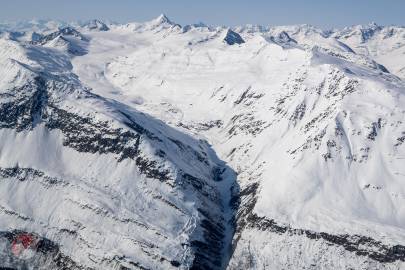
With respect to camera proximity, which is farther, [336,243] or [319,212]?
[319,212]

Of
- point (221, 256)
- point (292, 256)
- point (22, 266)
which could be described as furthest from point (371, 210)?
point (22, 266)

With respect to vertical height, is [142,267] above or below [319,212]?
below

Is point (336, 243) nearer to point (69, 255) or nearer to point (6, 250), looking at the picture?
point (69, 255)

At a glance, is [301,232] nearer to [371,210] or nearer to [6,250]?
[371,210]

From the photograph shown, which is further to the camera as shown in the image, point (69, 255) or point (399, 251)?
point (69, 255)

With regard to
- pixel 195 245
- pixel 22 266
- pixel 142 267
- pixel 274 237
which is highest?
pixel 274 237

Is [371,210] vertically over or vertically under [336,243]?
over

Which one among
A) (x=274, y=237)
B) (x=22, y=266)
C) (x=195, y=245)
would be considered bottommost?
(x=22, y=266)

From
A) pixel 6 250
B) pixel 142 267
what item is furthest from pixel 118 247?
pixel 6 250
